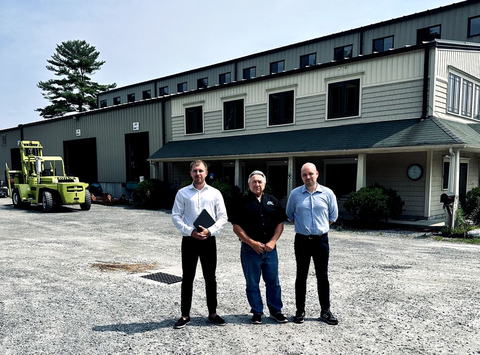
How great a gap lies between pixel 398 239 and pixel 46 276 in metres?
9.03

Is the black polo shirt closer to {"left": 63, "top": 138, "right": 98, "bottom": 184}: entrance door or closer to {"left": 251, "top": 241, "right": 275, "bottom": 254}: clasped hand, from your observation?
{"left": 251, "top": 241, "right": 275, "bottom": 254}: clasped hand

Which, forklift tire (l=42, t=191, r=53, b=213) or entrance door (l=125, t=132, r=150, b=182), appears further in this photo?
entrance door (l=125, t=132, r=150, b=182)

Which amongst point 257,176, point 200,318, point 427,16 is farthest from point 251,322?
point 427,16

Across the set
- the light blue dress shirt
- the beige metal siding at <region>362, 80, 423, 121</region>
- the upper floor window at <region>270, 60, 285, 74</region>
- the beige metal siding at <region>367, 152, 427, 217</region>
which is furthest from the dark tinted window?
the light blue dress shirt

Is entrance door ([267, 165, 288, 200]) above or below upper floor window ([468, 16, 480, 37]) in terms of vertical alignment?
below

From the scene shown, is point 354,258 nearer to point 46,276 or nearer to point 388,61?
point 46,276

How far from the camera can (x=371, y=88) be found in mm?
14148

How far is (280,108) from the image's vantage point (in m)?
17.0

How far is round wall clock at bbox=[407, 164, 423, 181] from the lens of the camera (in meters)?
13.4

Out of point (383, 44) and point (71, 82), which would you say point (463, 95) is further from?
point (71, 82)

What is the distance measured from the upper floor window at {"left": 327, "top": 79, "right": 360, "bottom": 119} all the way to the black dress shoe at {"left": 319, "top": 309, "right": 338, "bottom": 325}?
11.5 meters

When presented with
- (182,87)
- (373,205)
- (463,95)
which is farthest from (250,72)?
(373,205)

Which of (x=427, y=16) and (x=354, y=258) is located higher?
(x=427, y=16)

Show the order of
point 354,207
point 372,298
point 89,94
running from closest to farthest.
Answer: point 372,298 → point 354,207 → point 89,94
